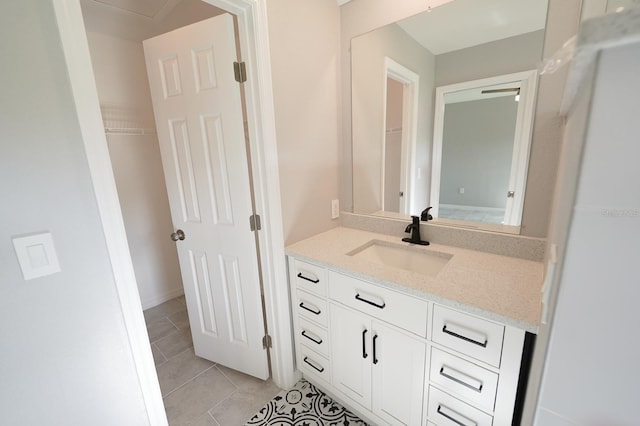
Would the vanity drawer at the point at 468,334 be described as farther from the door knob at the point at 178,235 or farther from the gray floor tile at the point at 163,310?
the gray floor tile at the point at 163,310

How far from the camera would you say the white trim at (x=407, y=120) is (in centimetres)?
158

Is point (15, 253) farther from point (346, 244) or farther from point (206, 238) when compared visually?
point (346, 244)

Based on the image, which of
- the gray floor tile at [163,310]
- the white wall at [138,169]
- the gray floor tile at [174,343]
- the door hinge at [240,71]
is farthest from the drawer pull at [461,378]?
the white wall at [138,169]

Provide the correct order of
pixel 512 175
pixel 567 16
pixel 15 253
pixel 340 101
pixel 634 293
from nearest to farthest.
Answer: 1. pixel 634 293
2. pixel 15 253
3. pixel 567 16
4. pixel 512 175
5. pixel 340 101

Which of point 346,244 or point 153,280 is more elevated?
point 346,244

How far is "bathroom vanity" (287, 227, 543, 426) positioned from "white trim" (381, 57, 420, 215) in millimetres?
368

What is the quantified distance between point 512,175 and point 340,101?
112cm

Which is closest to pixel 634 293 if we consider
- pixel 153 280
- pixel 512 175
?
pixel 512 175

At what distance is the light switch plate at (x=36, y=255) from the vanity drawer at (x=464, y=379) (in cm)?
132

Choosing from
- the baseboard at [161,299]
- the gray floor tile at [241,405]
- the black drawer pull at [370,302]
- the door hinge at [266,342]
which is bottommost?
the gray floor tile at [241,405]

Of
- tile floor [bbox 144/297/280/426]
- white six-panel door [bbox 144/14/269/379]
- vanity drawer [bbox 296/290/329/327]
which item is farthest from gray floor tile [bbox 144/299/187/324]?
vanity drawer [bbox 296/290/329/327]

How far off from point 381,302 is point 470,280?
0.38 metres

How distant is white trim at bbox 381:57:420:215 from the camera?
158 centimetres

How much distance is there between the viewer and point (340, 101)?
1.75m
